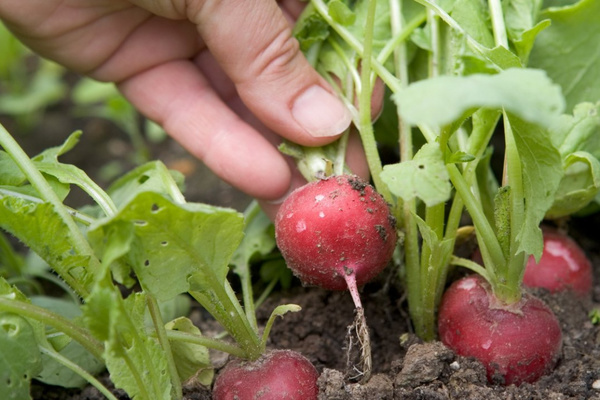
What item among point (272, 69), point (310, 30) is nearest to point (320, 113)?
point (272, 69)

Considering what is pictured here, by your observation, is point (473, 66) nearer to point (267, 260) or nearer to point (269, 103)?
point (269, 103)

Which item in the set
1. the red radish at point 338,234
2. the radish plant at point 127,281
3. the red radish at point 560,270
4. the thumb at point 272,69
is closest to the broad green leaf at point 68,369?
the radish plant at point 127,281

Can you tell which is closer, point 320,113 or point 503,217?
point 503,217

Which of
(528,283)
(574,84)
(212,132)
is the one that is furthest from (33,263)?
(574,84)

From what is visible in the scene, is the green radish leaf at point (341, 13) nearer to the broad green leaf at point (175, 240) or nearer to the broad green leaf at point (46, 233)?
the broad green leaf at point (175, 240)

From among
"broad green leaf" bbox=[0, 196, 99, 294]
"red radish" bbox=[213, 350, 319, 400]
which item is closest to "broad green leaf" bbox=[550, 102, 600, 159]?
"red radish" bbox=[213, 350, 319, 400]

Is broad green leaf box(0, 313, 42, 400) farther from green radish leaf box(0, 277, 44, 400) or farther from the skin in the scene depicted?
the skin

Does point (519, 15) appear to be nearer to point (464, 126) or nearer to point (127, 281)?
point (464, 126)
